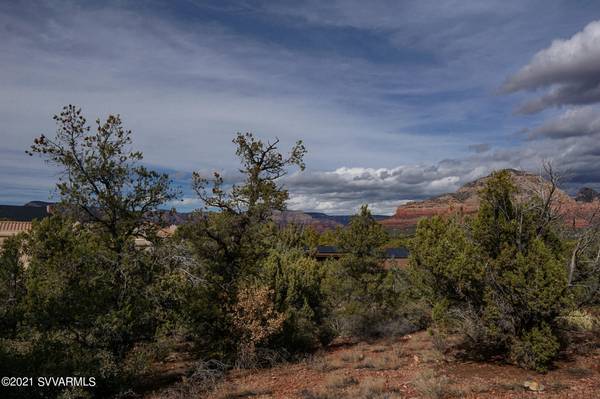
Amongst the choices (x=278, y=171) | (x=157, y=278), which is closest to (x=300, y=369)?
(x=157, y=278)

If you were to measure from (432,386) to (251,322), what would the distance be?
23.1 ft

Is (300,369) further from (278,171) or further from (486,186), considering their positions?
(486,186)

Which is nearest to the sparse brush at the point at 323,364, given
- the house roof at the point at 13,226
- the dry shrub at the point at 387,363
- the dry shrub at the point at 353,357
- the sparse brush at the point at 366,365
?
the dry shrub at the point at 353,357

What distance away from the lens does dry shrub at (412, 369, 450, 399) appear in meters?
10.8

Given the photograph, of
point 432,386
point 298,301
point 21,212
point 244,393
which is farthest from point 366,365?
point 21,212

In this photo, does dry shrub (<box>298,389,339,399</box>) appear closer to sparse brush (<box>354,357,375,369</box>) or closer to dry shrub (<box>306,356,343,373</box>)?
dry shrub (<box>306,356,343,373</box>)

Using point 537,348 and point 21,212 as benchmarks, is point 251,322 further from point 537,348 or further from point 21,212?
point 21,212

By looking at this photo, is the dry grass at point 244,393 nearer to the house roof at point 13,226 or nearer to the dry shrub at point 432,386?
the dry shrub at point 432,386

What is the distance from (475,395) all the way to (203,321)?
9.38 m

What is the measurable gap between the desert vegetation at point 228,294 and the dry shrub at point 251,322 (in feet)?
0.17

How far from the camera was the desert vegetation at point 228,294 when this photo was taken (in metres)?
12.0

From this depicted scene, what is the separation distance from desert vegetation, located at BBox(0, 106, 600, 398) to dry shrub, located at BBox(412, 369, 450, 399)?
0.17ft

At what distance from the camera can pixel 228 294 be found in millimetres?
16094

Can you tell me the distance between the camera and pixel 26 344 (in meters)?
12.0
